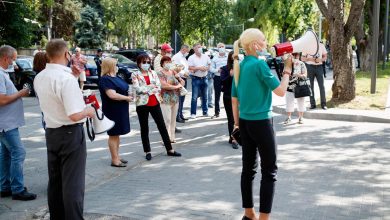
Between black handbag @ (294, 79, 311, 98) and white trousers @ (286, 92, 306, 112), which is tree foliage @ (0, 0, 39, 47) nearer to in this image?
white trousers @ (286, 92, 306, 112)

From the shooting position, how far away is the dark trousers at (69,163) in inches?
162

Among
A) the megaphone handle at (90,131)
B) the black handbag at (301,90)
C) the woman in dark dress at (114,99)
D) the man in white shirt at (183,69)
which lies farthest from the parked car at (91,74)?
the megaphone handle at (90,131)

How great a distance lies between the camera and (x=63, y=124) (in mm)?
4098

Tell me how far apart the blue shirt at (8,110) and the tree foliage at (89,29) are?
45428 mm

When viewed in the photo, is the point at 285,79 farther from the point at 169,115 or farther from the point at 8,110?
the point at 169,115

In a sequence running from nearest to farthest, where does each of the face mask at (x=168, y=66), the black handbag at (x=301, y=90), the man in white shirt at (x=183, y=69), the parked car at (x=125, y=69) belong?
the face mask at (x=168, y=66) < the black handbag at (x=301, y=90) < the man in white shirt at (x=183, y=69) < the parked car at (x=125, y=69)

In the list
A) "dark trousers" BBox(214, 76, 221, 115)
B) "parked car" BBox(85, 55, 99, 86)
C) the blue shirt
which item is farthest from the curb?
"parked car" BBox(85, 55, 99, 86)

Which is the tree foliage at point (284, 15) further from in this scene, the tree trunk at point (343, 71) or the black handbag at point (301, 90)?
the black handbag at point (301, 90)

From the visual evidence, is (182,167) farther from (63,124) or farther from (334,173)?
(63,124)

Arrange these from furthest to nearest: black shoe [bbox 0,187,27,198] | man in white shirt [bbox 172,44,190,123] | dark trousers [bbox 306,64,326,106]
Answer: dark trousers [bbox 306,64,326,106] < man in white shirt [bbox 172,44,190,123] < black shoe [bbox 0,187,27,198]

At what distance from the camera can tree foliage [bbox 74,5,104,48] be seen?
162ft

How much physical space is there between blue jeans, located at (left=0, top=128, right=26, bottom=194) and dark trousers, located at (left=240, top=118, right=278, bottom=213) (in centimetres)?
276

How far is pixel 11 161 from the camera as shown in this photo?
5586 mm

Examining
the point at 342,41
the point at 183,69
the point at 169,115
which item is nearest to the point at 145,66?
the point at 169,115
